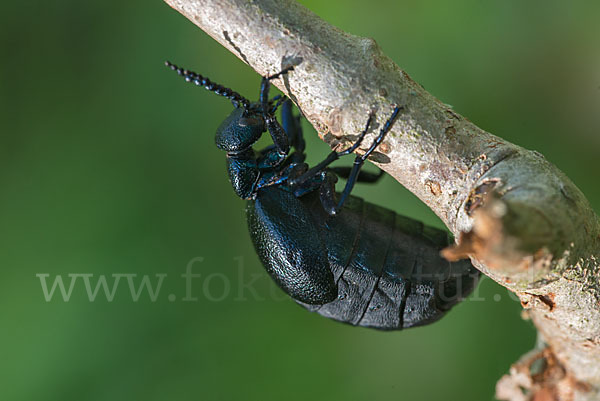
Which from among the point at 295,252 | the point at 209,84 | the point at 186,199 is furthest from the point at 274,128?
the point at 186,199

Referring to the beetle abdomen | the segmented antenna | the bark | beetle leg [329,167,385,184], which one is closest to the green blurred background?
beetle leg [329,167,385,184]

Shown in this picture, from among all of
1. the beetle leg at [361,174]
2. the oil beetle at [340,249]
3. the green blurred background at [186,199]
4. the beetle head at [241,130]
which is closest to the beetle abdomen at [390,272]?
the oil beetle at [340,249]

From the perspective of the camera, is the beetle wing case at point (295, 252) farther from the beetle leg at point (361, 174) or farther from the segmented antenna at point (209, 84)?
the segmented antenna at point (209, 84)

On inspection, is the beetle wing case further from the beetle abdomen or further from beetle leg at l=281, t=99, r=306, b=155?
beetle leg at l=281, t=99, r=306, b=155

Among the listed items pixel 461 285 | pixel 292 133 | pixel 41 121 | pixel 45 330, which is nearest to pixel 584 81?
pixel 461 285

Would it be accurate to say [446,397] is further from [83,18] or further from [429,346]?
[83,18]
